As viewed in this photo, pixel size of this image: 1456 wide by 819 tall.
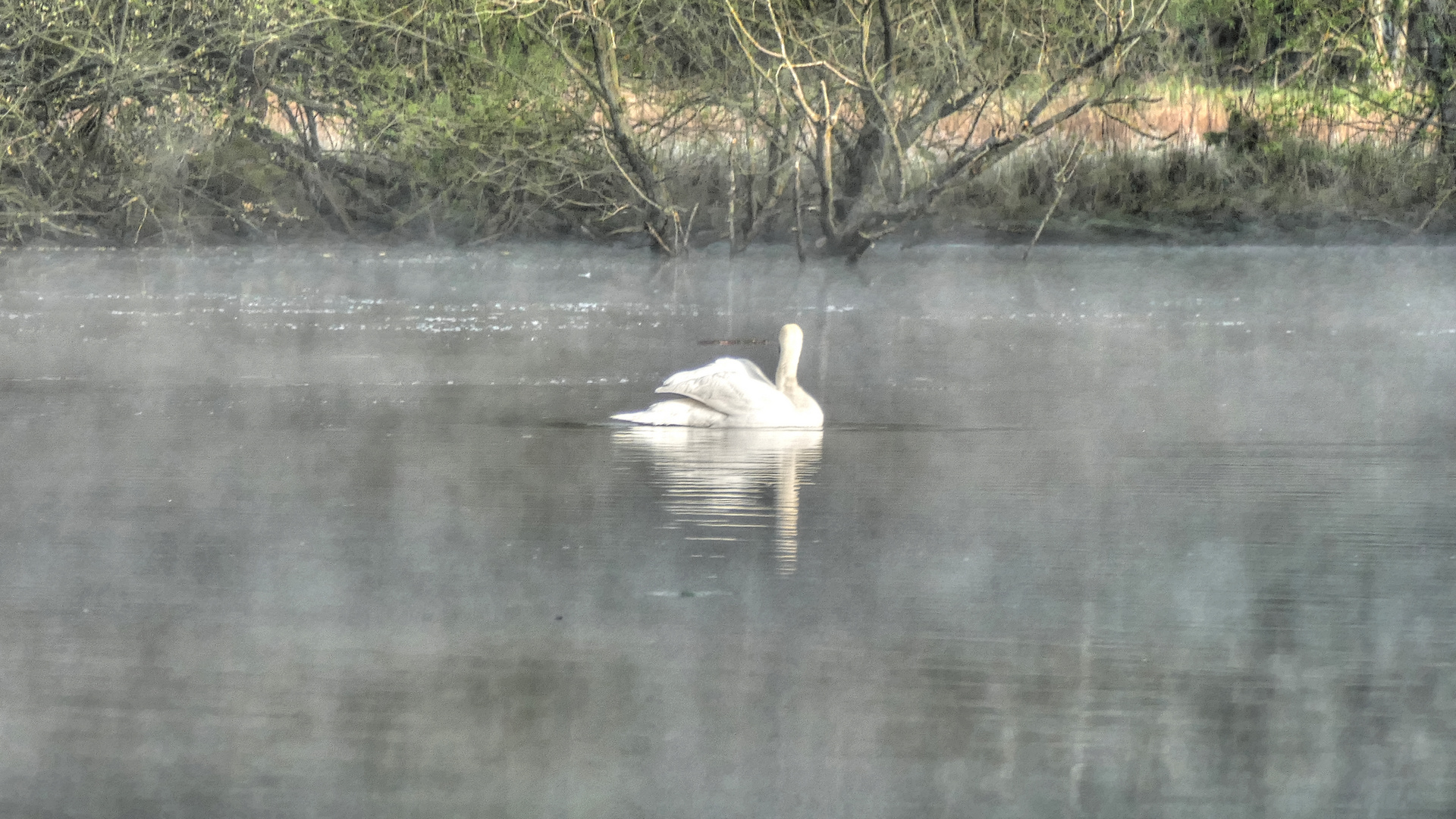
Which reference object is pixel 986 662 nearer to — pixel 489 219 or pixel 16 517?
pixel 16 517

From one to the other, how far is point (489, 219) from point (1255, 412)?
48.3ft

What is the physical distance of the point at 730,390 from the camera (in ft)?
31.2

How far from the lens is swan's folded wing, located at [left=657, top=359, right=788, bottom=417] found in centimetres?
951

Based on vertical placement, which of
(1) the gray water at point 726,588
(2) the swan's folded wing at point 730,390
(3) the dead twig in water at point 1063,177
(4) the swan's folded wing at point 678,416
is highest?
(3) the dead twig in water at point 1063,177

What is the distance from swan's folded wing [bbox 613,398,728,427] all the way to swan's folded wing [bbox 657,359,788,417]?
4 centimetres

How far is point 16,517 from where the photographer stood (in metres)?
7.14

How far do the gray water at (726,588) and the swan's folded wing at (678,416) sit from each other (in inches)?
8.3

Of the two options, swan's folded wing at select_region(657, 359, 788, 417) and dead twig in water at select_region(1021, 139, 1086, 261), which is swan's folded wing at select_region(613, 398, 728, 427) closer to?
swan's folded wing at select_region(657, 359, 788, 417)

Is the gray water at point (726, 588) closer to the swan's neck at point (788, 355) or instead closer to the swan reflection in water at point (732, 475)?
the swan reflection in water at point (732, 475)

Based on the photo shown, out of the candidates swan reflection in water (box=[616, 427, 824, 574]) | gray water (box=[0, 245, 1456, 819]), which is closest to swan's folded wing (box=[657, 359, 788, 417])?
swan reflection in water (box=[616, 427, 824, 574])

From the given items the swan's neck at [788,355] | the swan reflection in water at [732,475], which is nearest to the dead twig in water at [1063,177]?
the swan's neck at [788,355]

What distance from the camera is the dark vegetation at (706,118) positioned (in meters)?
20.1

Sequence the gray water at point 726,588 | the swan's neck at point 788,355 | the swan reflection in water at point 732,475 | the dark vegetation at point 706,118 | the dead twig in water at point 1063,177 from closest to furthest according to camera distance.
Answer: the gray water at point 726,588 < the swan reflection in water at point 732,475 < the swan's neck at point 788,355 < the dark vegetation at point 706,118 < the dead twig in water at point 1063,177

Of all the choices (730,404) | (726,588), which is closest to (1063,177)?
(730,404)
